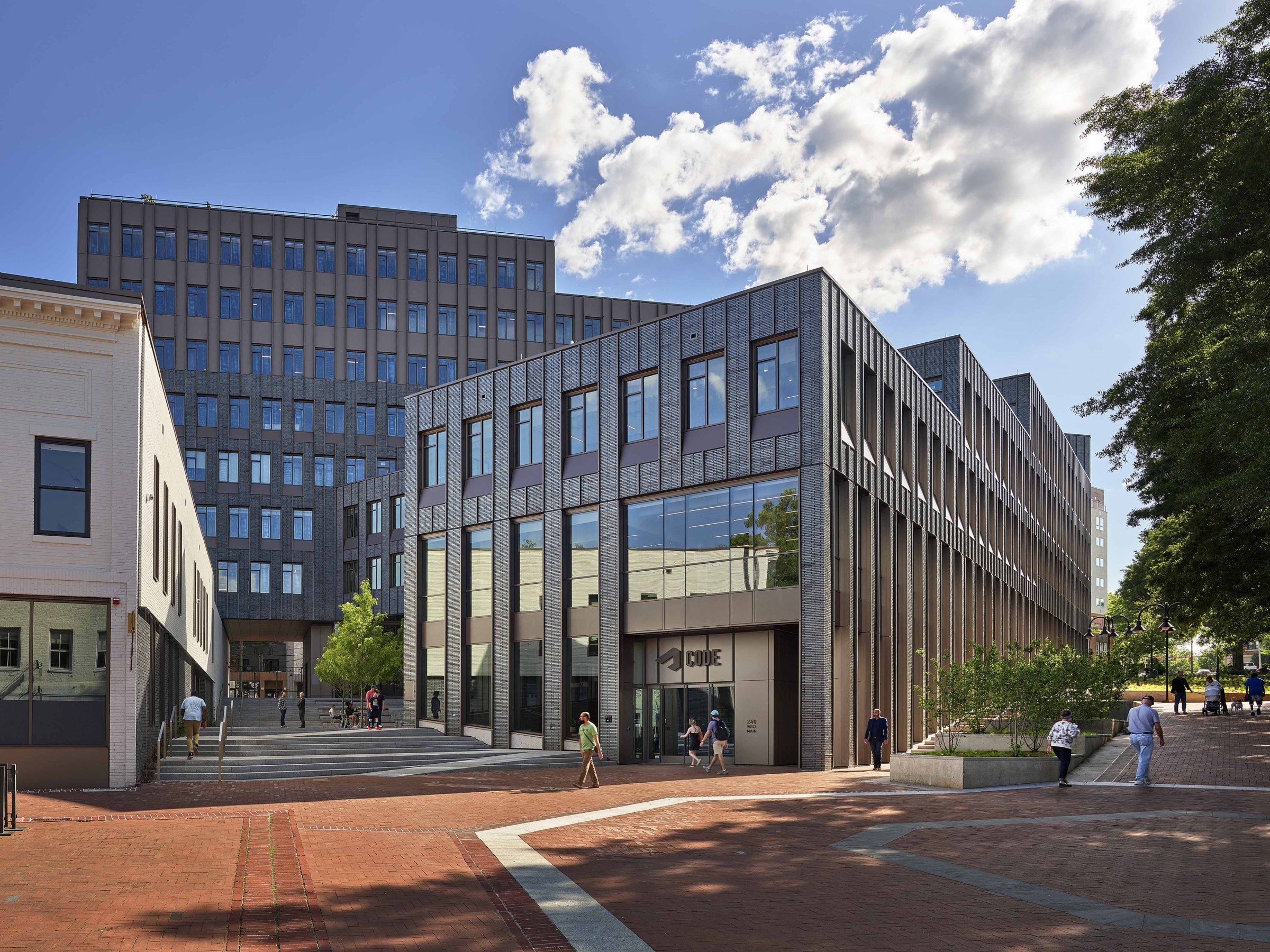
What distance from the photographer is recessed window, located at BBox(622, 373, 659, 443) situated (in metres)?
32.6

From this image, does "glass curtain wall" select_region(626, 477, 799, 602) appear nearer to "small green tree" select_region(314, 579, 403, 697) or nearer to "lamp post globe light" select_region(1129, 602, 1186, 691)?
"lamp post globe light" select_region(1129, 602, 1186, 691)

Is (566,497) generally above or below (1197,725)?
above

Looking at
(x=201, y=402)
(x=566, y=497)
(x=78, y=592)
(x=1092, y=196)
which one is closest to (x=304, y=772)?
(x=78, y=592)

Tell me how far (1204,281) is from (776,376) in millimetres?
10813

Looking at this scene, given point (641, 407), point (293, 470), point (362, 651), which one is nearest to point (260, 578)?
point (293, 470)

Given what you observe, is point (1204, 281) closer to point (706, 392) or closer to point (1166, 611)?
point (706, 392)

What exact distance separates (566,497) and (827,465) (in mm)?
9235

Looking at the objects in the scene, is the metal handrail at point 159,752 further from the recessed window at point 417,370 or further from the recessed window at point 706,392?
the recessed window at point 417,370

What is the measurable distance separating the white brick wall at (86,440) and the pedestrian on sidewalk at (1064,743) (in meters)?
18.1

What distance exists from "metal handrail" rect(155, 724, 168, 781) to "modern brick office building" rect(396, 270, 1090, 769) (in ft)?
38.6

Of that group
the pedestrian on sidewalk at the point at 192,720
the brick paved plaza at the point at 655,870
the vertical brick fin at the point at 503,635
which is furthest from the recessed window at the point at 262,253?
the brick paved plaza at the point at 655,870

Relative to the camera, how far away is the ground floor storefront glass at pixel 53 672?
804 inches

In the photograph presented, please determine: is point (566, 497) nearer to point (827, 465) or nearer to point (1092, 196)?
point (827, 465)

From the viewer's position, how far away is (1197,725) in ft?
120
